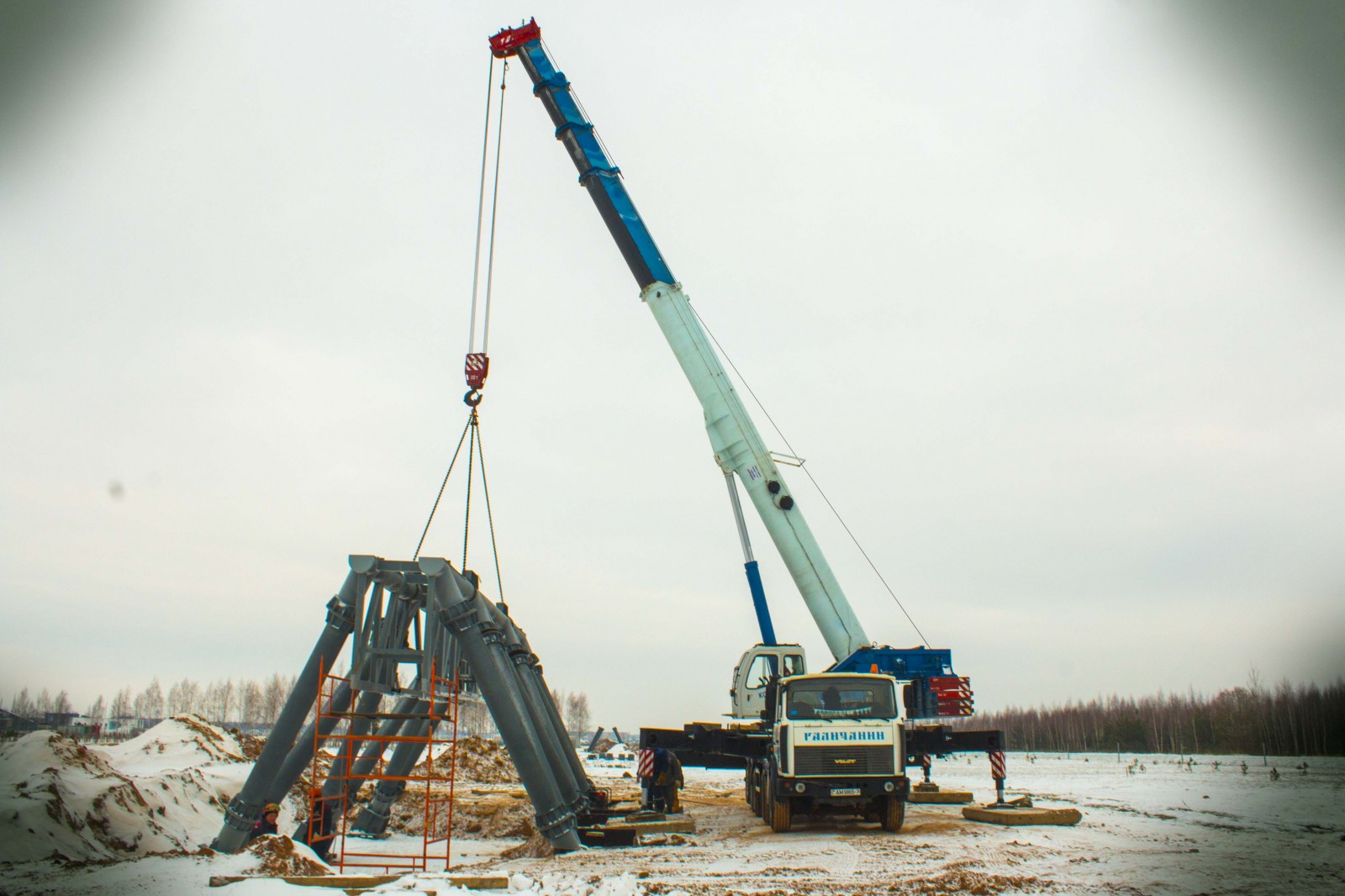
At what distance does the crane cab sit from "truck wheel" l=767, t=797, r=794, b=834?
114 inches

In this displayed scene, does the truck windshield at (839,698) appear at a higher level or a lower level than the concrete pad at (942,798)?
higher

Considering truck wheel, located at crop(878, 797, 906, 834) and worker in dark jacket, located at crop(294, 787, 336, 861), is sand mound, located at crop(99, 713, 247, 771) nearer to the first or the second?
worker in dark jacket, located at crop(294, 787, 336, 861)

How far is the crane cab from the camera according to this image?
1664 centimetres

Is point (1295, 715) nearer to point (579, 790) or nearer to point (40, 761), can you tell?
point (579, 790)

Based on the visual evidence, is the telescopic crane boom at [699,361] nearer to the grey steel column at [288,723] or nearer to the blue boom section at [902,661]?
the blue boom section at [902,661]

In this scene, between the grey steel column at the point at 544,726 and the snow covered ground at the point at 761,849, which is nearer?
the snow covered ground at the point at 761,849

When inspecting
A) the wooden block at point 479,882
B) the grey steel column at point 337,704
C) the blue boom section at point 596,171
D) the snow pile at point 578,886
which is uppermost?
the blue boom section at point 596,171

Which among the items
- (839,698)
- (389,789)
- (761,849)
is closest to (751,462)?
(839,698)

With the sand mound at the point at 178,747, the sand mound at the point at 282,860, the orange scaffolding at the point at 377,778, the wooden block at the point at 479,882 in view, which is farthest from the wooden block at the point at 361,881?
the sand mound at the point at 178,747

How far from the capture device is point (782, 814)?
44.1 feet

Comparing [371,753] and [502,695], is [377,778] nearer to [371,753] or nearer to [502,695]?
[502,695]

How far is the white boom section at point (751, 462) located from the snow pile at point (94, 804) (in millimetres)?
10332

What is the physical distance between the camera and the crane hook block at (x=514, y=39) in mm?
18500

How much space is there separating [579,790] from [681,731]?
3474mm
